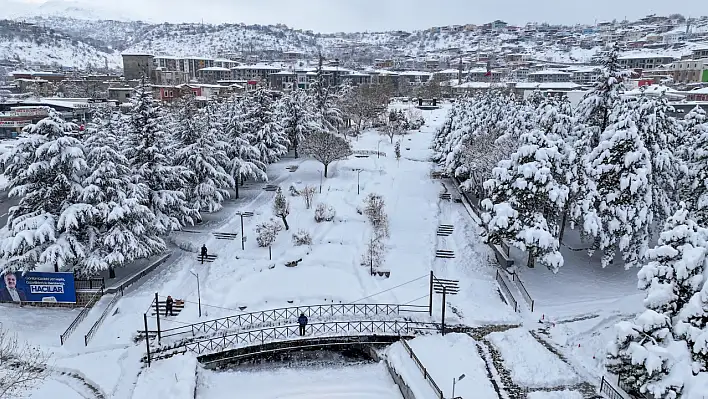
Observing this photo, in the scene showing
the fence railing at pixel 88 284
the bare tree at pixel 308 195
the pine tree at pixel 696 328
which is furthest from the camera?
the bare tree at pixel 308 195

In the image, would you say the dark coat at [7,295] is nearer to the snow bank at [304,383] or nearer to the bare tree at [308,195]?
the snow bank at [304,383]

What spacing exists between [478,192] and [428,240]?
9474 millimetres

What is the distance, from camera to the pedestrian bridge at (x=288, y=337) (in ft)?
66.9

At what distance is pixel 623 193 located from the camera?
2561 centimetres

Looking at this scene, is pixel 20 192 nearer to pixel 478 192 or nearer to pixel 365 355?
pixel 365 355

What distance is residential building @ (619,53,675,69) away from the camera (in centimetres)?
13350

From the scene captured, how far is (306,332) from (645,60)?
145 metres

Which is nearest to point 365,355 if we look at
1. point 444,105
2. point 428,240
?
point 428,240

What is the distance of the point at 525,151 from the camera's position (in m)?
26.1

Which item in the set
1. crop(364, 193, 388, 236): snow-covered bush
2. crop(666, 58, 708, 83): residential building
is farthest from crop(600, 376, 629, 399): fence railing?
crop(666, 58, 708, 83): residential building

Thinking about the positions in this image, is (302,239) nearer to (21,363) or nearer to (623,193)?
(21,363)

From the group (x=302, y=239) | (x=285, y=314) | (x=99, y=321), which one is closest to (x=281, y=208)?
(x=302, y=239)

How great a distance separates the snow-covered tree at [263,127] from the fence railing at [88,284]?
815 inches

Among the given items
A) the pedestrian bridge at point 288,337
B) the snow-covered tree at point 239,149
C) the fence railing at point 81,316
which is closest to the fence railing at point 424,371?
the pedestrian bridge at point 288,337
